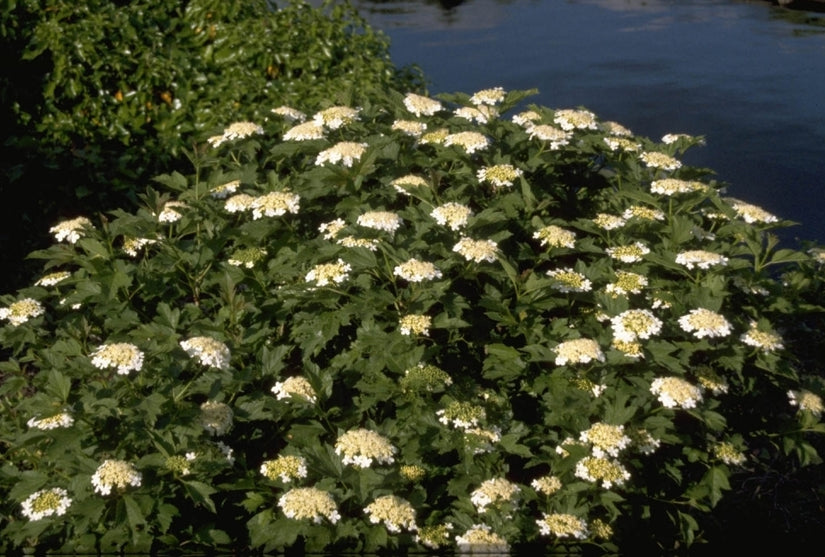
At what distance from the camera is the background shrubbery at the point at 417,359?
2697 millimetres

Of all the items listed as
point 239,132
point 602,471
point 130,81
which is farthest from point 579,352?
point 130,81

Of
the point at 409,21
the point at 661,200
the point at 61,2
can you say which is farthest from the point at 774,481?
the point at 409,21

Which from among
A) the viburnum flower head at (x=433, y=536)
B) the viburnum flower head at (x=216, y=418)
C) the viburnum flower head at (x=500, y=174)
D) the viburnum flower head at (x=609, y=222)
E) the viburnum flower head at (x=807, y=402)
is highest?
the viburnum flower head at (x=500, y=174)

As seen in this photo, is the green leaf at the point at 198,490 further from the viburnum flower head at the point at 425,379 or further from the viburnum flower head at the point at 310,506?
the viburnum flower head at the point at 425,379

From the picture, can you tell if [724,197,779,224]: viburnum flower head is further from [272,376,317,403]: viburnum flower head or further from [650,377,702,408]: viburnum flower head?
[272,376,317,403]: viburnum flower head

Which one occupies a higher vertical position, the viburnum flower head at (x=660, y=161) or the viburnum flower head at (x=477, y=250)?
the viburnum flower head at (x=660, y=161)

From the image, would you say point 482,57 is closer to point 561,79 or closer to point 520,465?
point 561,79

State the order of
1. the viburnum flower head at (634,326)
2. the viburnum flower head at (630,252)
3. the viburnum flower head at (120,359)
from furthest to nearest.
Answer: the viburnum flower head at (630,252) < the viburnum flower head at (634,326) < the viburnum flower head at (120,359)

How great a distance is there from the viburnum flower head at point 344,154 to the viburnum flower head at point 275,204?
0.21 meters

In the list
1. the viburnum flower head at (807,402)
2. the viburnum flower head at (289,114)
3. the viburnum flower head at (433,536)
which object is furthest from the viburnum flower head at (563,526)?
the viburnum flower head at (289,114)

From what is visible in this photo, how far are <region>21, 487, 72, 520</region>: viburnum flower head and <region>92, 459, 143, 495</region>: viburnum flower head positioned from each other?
0.15 m

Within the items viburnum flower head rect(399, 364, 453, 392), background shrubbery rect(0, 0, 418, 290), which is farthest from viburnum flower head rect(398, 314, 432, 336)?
background shrubbery rect(0, 0, 418, 290)

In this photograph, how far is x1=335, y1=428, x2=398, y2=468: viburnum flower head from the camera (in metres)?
2.65

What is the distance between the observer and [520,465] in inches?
132
